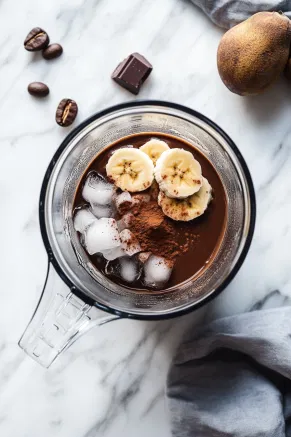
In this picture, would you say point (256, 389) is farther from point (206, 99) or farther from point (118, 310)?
point (206, 99)

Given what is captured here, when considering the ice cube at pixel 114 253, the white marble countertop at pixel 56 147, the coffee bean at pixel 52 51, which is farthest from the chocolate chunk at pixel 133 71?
the ice cube at pixel 114 253

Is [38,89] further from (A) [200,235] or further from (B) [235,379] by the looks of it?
(B) [235,379]

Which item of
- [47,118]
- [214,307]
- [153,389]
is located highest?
[47,118]

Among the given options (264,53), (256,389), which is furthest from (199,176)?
(256,389)

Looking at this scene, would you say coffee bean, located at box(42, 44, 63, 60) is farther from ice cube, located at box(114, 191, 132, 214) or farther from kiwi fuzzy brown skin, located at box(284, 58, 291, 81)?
kiwi fuzzy brown skin, located at box(284, 58, 291, 81)

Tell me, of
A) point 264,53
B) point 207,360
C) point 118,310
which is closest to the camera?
point 118,310

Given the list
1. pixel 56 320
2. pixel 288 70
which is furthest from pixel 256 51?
pixel 56 320
